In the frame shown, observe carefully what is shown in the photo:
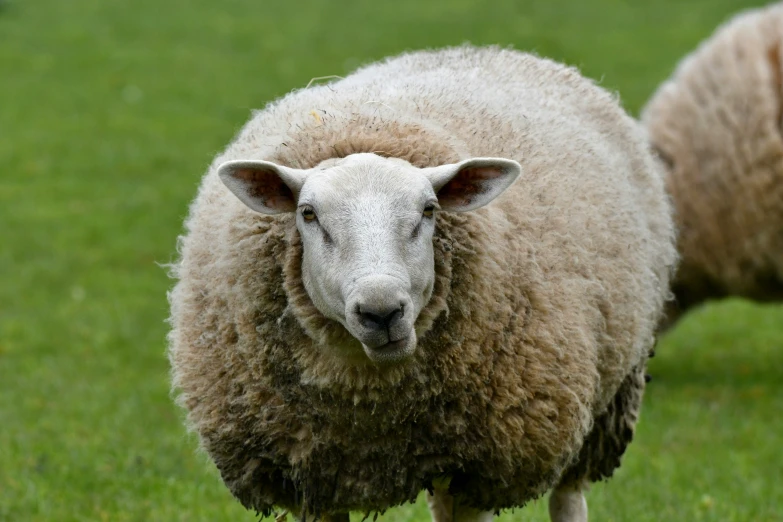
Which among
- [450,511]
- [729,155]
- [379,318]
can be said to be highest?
[379,318]

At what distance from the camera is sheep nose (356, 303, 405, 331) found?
3393 mm

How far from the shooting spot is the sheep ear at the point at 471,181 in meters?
3.76

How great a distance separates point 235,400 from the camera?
4062 millimetres

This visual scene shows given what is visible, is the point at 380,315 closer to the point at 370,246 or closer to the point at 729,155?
the point at 370,246

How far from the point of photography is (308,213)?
12.2 ft

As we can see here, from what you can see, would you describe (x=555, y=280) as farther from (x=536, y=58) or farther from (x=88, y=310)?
(x=88, y=310)

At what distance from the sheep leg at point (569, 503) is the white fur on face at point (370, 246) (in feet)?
5.65

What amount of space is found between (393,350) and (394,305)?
0.66ft

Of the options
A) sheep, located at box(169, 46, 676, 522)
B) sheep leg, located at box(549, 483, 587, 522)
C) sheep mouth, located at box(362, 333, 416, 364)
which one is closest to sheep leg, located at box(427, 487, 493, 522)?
sheep, located at box(169, 46, 676, 522)

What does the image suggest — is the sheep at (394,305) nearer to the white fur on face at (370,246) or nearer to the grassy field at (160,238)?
the white fur on face at (370,246)

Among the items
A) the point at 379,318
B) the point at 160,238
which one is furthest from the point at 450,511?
the point at 160,238

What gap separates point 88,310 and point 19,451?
3.72 meters

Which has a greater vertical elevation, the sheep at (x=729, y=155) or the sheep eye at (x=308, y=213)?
the sheep eye at (x=308, y=213)

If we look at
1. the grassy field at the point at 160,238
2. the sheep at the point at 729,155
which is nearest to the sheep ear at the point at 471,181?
the grassy field at the point at 160,238
